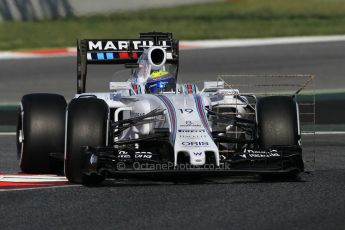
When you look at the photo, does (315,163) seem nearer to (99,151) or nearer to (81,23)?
(99,151)

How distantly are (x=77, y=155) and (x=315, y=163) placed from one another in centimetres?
275

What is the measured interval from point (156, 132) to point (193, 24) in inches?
593

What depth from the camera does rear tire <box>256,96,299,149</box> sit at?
32.0ft

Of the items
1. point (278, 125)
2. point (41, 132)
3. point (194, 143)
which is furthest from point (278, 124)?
point (41, 132)

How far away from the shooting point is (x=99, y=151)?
9.18 metres

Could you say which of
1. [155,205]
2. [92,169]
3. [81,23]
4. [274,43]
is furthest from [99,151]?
[81,23]

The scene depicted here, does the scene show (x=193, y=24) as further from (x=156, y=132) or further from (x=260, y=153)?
(x=260, y=153)

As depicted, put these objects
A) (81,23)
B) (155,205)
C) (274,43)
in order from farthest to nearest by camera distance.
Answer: (81,23) < (274,43) < (155,205)

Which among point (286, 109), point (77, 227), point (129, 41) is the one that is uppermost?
point (129, 41)

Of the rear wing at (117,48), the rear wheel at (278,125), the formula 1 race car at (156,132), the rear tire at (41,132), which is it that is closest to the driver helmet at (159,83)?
the formula 1 race car at (156,132)

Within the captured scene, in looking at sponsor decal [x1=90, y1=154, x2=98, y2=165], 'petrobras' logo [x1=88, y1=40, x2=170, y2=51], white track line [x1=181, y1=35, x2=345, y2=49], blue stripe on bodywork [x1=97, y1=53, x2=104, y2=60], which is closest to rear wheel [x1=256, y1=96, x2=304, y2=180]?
sponsor decal [x1=90, y1=154, x2=98, y2=165]

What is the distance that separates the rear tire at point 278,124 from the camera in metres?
9.77

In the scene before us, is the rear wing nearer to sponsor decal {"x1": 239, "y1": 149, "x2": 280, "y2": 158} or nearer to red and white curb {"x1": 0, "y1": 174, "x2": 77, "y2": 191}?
red and white curb {"x1": 0, "y1": 174, "x2": 77, "y2": 191}

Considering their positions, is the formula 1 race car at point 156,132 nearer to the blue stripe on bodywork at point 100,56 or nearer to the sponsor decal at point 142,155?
the sponsor decal at point 142,155
